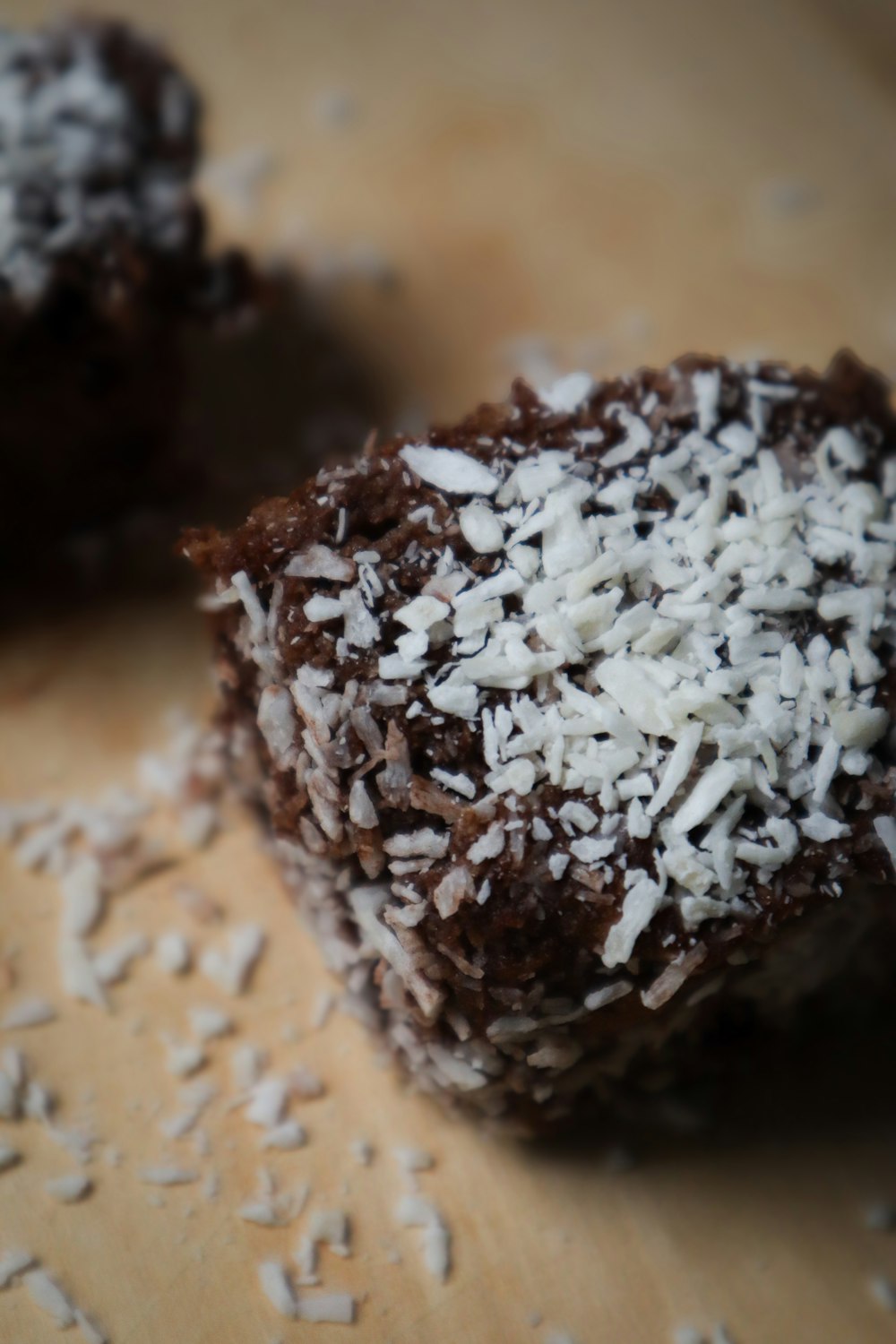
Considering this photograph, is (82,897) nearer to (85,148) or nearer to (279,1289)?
(279,1289)

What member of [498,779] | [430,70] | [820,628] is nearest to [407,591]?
[498,779]

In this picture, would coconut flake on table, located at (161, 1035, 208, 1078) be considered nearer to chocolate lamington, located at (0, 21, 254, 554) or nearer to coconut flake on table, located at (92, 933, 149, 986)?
coconut flake on table, located at (92, 933, 149, 986)

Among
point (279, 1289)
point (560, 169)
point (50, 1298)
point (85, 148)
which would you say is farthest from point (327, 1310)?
point (560, 169)

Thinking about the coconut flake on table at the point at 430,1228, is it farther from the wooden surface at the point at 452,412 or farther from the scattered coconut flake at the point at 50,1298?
the scattered coconut flake at the point at 50,1298

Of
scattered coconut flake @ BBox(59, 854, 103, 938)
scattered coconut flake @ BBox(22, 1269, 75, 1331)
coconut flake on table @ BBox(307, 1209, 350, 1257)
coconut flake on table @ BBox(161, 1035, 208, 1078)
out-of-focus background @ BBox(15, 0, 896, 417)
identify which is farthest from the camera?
out-of-focus background @ BBox(15, 0, 896, 417)

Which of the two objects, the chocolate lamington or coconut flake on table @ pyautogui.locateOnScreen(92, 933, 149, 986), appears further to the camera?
the chocolate lamington

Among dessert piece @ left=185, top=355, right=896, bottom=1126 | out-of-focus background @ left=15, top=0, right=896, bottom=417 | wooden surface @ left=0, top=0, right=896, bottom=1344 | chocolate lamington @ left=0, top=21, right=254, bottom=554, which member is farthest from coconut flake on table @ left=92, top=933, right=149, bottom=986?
out-of-focus background @ left=15, top=0, right=896, bottom=417

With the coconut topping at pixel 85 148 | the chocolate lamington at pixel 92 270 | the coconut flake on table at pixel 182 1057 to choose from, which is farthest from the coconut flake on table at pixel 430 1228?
the coconut topping at pixel 85 148
